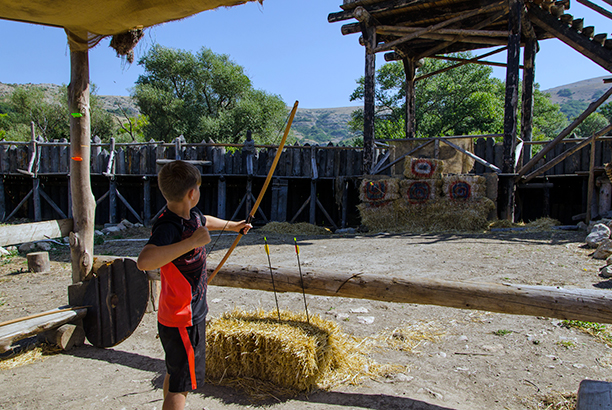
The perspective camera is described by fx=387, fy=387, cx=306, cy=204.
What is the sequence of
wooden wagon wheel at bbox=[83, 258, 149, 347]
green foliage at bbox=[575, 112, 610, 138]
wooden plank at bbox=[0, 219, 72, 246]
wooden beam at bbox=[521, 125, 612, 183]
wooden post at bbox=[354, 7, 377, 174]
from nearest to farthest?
wooden wagon wheel at bbox=[83, 258, 149, 347]
wooden plank at bbox=[0, 219, 72, 246]
wooden beam at bbox=[521, 125, 612, 183]
wooden post at bbox=[354, 7, 377, 174]
green foliage at bbox=[575, 112, 610, 138]

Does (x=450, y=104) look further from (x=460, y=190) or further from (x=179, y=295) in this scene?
(x=179, y=295)

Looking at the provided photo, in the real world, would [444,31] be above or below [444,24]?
below

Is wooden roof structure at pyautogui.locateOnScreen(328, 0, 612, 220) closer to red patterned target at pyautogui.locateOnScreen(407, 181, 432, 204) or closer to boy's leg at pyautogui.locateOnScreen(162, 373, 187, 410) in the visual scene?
red patterned target at pyautogui.locateOnScreen(407, 181, 432, 204)

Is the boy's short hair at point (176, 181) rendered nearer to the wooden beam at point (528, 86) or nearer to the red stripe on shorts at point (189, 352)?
the red stripe on shorts at point (189, 352)

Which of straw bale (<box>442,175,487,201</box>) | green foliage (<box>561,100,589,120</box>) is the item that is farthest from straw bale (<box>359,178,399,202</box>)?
green foliage (<box>561,100,589,120</box>)

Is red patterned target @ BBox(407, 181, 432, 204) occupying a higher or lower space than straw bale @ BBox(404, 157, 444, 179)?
lower

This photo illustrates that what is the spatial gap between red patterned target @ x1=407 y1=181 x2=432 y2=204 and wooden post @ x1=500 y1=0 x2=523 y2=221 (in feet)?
7.01

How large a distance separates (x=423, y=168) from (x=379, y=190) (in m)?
1.38

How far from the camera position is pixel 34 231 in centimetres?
439

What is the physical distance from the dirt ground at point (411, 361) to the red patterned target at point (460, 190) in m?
4.21

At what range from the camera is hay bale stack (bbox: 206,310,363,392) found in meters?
2.97

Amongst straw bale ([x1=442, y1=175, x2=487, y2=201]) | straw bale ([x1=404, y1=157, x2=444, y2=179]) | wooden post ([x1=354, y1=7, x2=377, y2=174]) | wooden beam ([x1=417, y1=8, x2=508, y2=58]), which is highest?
wooden beam ([x1=417, y1=8, x2=508, y2=58])

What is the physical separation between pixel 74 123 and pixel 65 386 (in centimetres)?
249

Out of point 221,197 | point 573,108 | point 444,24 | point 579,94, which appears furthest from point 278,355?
point 579,94
